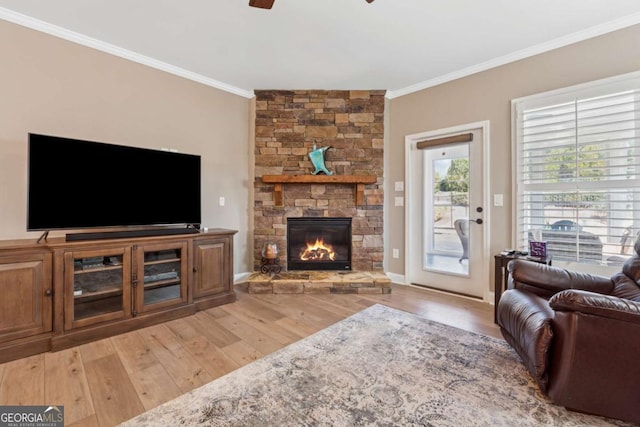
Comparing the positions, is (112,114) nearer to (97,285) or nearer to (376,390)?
(97,285)

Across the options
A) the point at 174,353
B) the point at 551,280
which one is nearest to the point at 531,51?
the point at 551,280

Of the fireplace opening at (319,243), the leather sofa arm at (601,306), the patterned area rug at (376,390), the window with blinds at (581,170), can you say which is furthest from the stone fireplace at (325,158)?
the leather sofa arm at (601,306)

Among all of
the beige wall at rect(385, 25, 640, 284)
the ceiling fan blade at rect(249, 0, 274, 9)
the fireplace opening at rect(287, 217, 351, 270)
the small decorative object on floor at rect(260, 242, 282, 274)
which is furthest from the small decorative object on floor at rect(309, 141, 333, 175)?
the ceiling fan blade at rect(249, 0, 274, 9)

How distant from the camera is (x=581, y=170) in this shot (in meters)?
2.54

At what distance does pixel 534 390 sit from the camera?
161 centimetres

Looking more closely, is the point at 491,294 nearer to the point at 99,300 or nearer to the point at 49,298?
the point at 99,300

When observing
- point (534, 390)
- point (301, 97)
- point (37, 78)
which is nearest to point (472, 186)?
point (534, 390)

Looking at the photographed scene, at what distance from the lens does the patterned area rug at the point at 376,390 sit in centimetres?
140

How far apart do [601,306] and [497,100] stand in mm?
2476

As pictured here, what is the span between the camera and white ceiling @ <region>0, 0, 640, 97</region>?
221 centimetres

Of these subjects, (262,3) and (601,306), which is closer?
(601,306)

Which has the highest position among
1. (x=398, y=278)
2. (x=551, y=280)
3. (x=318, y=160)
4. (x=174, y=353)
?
(x=318, y=160)

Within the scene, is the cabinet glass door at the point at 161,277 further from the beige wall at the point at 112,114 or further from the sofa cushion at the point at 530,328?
the sofa cushion at the point at 530,328

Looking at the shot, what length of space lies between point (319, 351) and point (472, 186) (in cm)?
254
